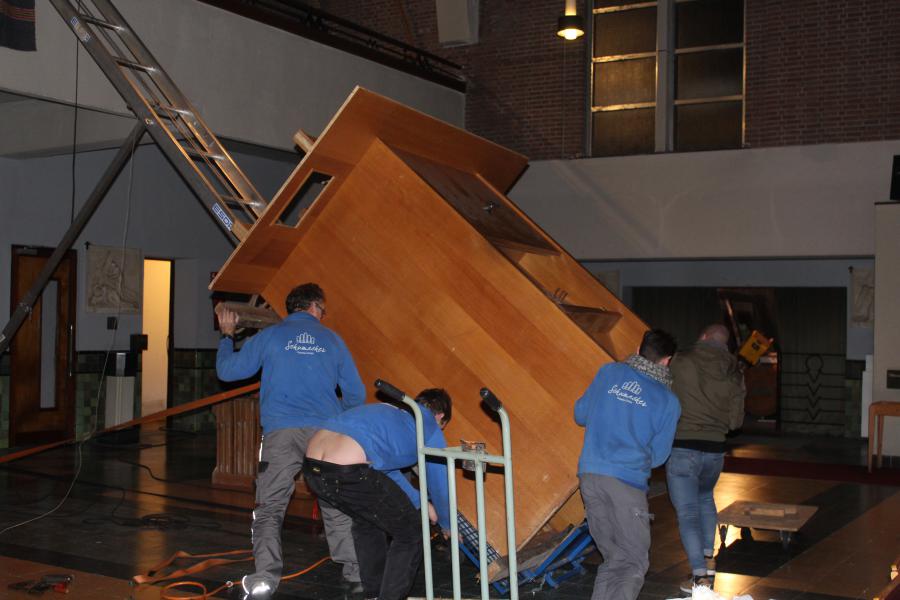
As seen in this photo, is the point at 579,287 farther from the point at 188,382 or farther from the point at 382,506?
the point at 188,382

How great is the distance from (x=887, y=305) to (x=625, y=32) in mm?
5411

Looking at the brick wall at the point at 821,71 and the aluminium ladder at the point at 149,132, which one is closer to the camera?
the aluminium ladder at the point at 149,132

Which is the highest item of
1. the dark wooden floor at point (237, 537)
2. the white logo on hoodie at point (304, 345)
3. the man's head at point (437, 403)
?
the white logo on hoodie at point (304, 345)

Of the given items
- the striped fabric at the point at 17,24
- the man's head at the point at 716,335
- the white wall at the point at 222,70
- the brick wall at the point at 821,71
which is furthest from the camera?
the brick wall at the point at 821,71

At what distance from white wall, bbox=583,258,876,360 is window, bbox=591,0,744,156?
97.7 inches

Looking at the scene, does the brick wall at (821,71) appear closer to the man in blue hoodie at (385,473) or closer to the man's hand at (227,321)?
the man's hand at (227,321)

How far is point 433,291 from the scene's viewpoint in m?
6.36

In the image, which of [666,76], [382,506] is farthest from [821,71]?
[382,506]

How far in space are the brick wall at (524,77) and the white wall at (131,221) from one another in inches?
123

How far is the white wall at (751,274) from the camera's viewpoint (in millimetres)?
15500

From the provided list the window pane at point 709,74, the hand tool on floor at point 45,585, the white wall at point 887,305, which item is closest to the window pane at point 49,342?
the hand tool on floor at point 45,585

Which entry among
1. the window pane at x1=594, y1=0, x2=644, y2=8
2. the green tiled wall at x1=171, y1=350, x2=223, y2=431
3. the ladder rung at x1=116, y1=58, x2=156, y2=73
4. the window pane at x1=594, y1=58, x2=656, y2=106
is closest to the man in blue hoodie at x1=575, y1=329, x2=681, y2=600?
the ladder rung at x1=116, y1=58, x2=156, y2=73

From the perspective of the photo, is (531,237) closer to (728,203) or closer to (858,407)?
(728,203)

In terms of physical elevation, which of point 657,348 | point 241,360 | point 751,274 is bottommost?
point 241,360
